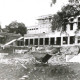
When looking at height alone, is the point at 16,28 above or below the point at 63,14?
below

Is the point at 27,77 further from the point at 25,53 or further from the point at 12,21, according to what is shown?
the point at 12,21

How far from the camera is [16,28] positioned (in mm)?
79125

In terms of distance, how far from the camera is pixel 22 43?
192ft

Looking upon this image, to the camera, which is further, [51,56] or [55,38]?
[55,38]

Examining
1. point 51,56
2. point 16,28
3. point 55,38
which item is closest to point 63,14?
point 51,56

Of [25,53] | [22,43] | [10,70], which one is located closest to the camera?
[10,70]

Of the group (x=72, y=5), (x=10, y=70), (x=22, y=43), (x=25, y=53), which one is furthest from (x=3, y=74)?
(x=22, y=43)

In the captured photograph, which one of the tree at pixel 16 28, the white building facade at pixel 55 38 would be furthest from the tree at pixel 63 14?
the tree at pixel 16 28

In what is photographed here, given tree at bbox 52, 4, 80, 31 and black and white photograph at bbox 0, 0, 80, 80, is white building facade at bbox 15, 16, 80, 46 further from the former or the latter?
tree at bbox 52, 4, 80, 31

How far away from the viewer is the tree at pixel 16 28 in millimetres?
78625

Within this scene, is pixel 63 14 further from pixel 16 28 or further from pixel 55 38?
pixel 16 28

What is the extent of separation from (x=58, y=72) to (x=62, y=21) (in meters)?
5.60

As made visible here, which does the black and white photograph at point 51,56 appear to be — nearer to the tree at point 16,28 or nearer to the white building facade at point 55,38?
the white building facade at point 55,38

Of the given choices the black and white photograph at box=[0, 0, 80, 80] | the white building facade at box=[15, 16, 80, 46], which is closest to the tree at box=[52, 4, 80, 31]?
the black and white photograph at box=[0, 0, 80, 80]
